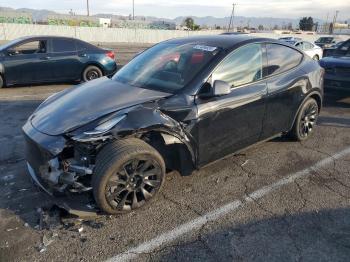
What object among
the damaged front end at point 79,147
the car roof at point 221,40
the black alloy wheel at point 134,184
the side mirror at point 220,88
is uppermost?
the car roof at point 221,40

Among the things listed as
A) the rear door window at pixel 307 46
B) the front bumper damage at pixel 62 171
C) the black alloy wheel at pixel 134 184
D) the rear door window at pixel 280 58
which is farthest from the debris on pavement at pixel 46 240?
the rear door window at pixel 307 46

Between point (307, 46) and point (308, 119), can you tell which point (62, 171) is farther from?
point (307, 46)

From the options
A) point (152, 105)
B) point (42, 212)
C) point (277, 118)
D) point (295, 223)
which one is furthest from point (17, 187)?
point (277, 118)

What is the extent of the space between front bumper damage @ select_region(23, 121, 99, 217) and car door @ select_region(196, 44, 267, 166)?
50.5 inches

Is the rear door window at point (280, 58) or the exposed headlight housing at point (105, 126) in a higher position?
the rear door window at point (280, 58)

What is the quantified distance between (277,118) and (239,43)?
1.19 meters

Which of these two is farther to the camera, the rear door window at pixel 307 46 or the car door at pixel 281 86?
the rear door window at pixel 307 46

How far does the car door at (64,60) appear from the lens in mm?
9664

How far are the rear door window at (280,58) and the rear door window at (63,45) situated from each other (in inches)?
266

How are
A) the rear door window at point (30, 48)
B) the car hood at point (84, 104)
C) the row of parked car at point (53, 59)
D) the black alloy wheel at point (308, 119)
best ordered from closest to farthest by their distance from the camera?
the car hood at point (84, 104)
the black alloy wheel at point (308, 119)
the row of parked car at point (53, 59)
the rear door window at point (30, 48)

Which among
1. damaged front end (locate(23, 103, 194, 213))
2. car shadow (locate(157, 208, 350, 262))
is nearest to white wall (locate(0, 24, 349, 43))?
damaged front end (locate(23, 103, 194, 213))

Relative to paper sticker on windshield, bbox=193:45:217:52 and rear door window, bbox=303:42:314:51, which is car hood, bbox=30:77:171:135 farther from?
rear door window, bbox=303:42:314:51

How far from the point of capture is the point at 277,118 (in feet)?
15.8

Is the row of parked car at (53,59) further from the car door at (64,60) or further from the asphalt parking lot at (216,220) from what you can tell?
the asphalt parking lot at (216,220)
